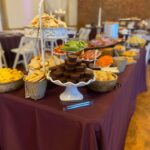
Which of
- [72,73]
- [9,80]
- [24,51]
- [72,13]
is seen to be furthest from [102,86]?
[72,13]

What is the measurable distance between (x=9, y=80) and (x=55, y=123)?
0.35m

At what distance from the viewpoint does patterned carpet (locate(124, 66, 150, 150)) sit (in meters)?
1.46

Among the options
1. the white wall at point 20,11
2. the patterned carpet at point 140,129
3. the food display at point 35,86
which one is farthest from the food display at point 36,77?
the white wall at point 20,11

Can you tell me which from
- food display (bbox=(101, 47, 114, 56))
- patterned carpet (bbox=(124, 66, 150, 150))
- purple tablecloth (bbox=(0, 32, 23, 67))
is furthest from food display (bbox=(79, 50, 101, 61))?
purple tablecloth (bbox=(0, 32, 23, 67))

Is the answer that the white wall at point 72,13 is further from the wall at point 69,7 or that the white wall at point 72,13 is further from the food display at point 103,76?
the food display at point 103,76

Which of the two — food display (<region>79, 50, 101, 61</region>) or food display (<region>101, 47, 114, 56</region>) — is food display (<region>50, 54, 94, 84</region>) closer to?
food display (<region>79, 50, 101, 61</region>)

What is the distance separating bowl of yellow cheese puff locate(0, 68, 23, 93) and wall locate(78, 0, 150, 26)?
4.31 metres

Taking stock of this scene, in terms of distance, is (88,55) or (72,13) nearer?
(88,55)

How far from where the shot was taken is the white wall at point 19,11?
3.97 meters

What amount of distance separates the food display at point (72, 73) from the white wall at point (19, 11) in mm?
3656

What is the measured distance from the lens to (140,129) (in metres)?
1.66

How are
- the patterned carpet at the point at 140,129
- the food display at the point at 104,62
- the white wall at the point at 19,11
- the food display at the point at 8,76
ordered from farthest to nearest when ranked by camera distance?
1. the white wall at the point at 19,11
2. the patterned carpet at the point at 140,129
3. the food display at the point at 104,62
4. the food display at the point at 8,76

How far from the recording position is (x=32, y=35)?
985mm

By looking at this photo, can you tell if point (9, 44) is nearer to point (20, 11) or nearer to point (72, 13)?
point (20, 11)
